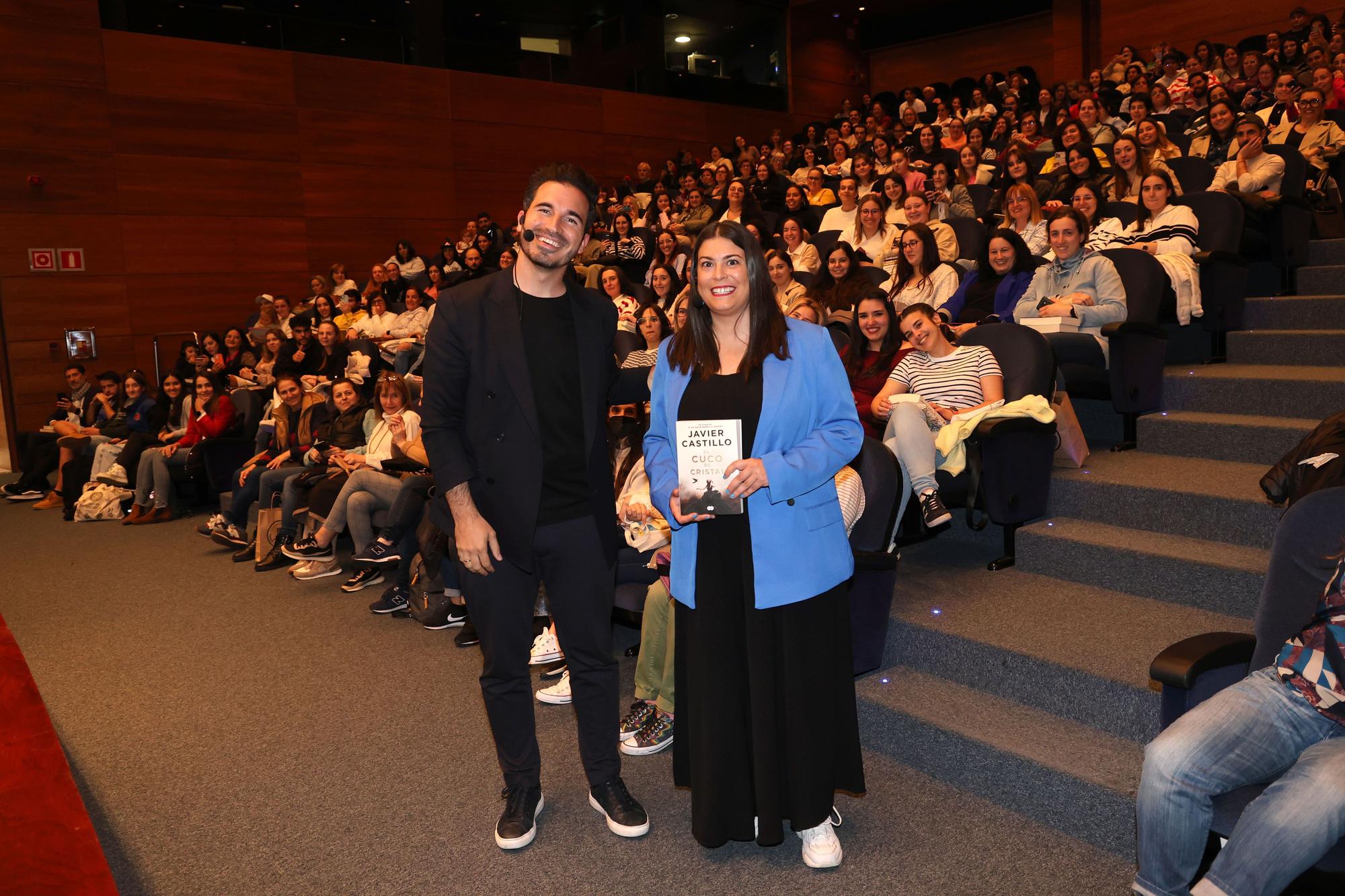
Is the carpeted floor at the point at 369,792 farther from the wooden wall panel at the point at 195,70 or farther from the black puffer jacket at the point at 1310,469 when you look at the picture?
the wooden wall panel at the point at 195,70

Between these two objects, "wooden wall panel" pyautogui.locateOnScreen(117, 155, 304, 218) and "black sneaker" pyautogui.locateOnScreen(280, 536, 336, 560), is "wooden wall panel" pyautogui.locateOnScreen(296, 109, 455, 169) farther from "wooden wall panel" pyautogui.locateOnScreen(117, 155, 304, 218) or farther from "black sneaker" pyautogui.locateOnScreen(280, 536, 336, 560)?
"black sneaker" pyautogui.locateOnScreen(280, 536, 336, 560)

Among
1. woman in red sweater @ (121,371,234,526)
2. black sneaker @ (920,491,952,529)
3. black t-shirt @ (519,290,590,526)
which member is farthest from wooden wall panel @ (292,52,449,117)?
black t-shirt @ (519,290,590,526)

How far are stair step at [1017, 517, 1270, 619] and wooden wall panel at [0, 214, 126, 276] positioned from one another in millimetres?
9590

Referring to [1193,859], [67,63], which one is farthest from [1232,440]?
[67,63]

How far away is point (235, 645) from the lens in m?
3.94

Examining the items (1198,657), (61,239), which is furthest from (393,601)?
(61,239)

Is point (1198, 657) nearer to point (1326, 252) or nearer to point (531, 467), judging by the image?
point (531, 467)

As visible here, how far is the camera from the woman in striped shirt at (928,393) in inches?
127

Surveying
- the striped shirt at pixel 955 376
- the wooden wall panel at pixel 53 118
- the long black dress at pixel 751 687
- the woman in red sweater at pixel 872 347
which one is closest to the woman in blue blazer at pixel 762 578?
the long black dress at pixel 751 687

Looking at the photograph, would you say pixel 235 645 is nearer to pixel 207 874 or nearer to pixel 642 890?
pixel 207 874

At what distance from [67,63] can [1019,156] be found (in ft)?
29.3

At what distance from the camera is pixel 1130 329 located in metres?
3.67

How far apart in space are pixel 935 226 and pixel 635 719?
3867 millimetres

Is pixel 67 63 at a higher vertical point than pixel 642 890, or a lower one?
higher
